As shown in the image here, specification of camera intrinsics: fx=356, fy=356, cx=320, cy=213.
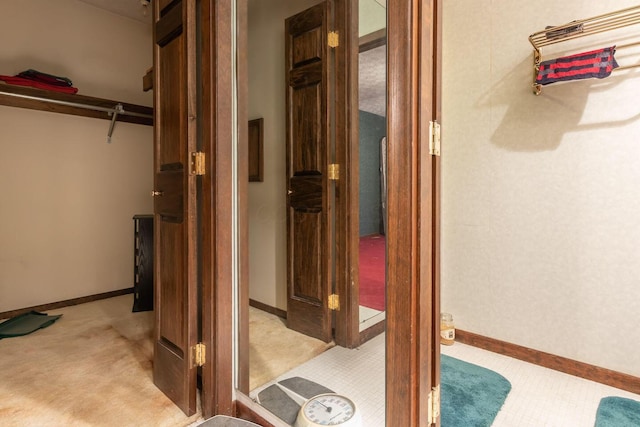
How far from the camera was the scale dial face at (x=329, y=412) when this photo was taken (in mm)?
1353

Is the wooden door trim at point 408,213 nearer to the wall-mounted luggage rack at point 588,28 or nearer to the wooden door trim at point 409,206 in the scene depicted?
the wooden door trim at point 409,206

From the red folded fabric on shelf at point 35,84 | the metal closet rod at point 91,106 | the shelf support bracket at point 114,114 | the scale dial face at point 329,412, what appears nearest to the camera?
the scale dial face at point 329,412

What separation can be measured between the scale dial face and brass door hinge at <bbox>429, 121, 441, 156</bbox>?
1.01 metres

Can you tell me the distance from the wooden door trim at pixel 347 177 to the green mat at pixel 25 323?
7.43 feet

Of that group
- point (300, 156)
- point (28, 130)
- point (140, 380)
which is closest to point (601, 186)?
point (300, 156)

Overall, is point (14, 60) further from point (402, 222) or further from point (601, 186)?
point (601, 186)

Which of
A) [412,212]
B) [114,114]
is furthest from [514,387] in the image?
[114,114]

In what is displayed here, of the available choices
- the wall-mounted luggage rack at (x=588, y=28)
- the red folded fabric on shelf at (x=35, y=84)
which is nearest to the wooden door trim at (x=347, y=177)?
the wall-mounted luggage rack at (x=588, y=28)

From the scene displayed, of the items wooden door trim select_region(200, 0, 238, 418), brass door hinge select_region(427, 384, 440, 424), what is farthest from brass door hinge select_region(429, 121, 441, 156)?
wooden door trim select_region(200, 0, 238, 418)

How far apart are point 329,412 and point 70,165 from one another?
3.14 m

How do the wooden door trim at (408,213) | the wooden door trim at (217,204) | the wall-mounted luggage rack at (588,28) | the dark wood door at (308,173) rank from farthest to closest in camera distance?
the dark wood door at (308,173) → the wall-mounted luggage rack at (588,28) → the wooden door trim at (217,204) → the wooden door trim at (408,213)

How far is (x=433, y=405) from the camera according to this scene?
1.13 meters

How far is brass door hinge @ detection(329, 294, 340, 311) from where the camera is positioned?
2.17 metres

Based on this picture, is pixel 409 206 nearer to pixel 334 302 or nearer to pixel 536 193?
pixel 334 302
